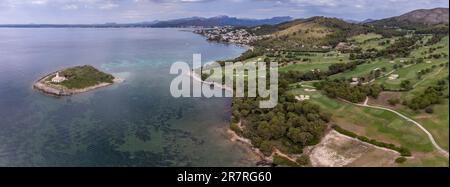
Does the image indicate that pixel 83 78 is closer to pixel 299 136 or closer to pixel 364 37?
pixel 299 136

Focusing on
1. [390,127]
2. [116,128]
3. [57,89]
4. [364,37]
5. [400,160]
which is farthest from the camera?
[364,37]

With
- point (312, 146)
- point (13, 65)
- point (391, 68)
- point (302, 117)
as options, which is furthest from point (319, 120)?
point (13, 65)

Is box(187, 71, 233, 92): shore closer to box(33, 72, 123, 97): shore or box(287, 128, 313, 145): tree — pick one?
box(33, 72, 123, 97): shore

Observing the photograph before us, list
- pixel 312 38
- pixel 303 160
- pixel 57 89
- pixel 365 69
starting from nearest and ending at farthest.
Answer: pixel 303 160 → pixel 57 89 → pixel 365 69 → pixel 312 38

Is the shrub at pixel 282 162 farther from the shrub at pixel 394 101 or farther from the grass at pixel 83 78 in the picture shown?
the grass at pixel 83 78

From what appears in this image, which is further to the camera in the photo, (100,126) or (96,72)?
(96,72)

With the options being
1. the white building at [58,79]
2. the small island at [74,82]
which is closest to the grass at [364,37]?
the small island at [74,82]

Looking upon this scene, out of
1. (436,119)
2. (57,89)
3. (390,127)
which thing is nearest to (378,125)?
(390,127)

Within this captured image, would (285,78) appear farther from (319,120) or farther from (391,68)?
(319,120)
